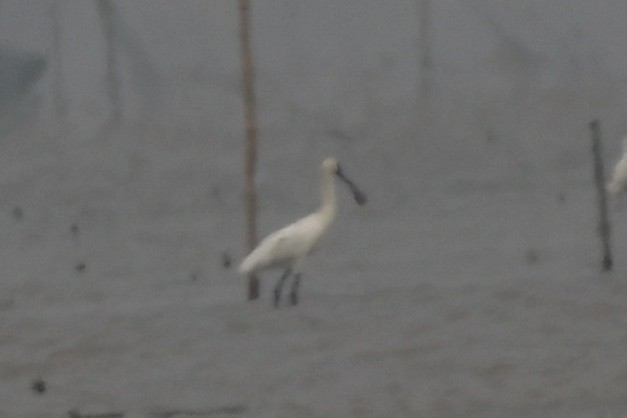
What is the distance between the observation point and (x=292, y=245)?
59.3ft

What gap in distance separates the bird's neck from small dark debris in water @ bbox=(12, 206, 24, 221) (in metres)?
10.7

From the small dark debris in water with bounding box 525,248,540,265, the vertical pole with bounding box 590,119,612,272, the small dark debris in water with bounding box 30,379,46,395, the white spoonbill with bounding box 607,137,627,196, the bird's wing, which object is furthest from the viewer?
the white spoonbill with bounding box 607,137,627,196

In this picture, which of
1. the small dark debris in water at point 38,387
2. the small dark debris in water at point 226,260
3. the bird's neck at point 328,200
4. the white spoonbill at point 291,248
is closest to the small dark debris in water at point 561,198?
the small dark debris in water at point 226,260

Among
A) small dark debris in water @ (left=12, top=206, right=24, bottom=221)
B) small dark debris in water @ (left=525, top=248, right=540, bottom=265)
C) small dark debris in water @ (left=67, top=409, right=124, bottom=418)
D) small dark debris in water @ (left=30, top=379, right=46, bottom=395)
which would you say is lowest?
small dark debris in water @ (left=12, top=206, right=24, bottom=221)

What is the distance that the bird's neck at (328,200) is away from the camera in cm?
1834

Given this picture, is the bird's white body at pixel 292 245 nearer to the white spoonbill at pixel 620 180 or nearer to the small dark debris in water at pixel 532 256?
the small dark debris in water at pixel 532 256

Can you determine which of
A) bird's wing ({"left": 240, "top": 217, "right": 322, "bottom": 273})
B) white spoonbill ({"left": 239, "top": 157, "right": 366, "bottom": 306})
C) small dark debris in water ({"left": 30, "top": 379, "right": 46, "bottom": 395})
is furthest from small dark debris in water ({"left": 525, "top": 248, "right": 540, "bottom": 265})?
small dark debris in water ({"left": 30, "top": 379, "right": 46, "bottom": 395})

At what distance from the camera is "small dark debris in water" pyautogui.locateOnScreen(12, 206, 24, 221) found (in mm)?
28797

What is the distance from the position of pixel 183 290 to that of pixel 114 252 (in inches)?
162

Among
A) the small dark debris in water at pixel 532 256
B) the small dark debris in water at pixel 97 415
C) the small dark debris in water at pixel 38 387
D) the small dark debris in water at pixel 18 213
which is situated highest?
the small dark debris in water at pixel 97 415

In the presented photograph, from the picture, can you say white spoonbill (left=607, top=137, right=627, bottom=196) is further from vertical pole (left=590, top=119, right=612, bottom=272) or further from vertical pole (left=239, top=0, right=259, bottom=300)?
vertical pole (left=239, top=0, right=259, bottom=300)

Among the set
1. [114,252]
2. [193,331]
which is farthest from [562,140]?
[193,331]

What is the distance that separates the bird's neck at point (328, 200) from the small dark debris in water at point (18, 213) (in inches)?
422

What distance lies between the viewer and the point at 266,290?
20547 mm
